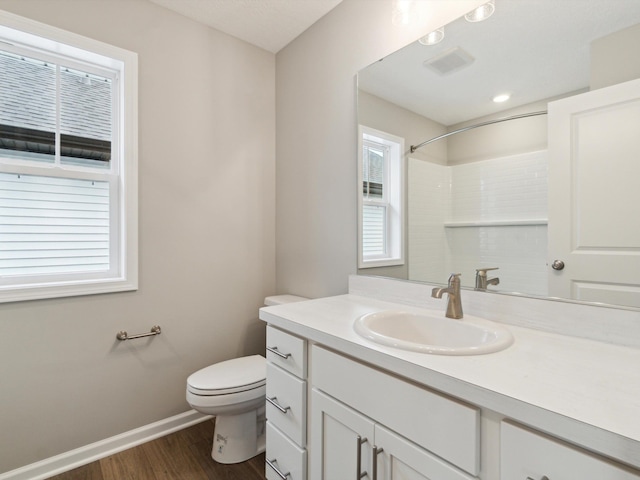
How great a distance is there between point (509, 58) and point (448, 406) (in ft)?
4.14

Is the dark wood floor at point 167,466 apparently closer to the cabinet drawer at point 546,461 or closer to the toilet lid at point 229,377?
the toilet lid at point 229,377

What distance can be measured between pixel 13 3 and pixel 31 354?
5.50 ft

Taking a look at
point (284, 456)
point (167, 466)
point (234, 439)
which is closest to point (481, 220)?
point (284, 456)

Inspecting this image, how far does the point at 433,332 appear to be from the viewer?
48.0 inches

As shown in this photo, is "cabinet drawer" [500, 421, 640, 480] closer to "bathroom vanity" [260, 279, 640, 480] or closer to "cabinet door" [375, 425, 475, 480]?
"bathroom vanity" [260, 279, 640, 480]

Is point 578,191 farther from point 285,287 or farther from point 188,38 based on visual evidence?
point 188,38

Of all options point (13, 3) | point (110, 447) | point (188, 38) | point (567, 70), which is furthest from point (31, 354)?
point (567, 70)

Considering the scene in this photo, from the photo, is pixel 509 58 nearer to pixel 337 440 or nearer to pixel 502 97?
pixel 502 97

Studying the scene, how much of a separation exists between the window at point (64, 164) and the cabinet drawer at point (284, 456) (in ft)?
3.71

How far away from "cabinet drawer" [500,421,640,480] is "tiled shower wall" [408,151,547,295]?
630 millimetres

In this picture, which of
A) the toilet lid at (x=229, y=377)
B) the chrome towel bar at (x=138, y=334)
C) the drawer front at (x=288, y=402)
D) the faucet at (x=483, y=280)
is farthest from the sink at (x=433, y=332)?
the chrome towel bar at (x=138, y=334)

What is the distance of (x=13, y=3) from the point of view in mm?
1505

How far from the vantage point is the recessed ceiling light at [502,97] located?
123 cm

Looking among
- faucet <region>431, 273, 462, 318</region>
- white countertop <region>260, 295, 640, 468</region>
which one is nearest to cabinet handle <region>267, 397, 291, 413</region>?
white countertop <region>260, 295, 640, 468</region>
